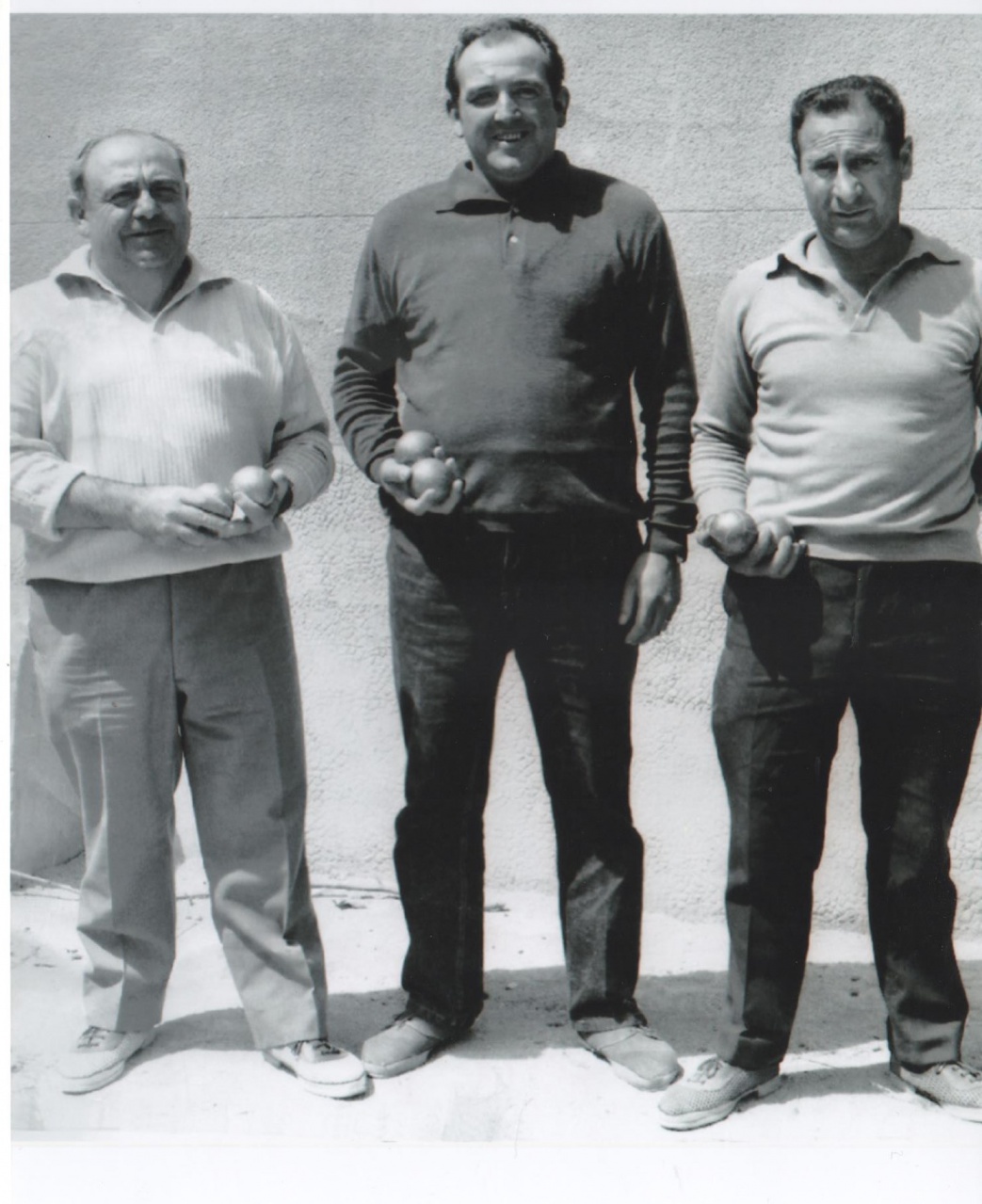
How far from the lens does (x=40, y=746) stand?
423 cm

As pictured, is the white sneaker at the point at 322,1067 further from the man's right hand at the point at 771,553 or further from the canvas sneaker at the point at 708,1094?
the man's right hand at the point at 771,553

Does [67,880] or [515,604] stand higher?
[515,604]

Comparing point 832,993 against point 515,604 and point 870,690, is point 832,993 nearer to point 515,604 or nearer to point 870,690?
point 870,690

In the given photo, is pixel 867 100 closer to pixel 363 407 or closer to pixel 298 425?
pixel 363 407

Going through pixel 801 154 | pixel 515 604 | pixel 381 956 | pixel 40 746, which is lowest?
pixel 381 956

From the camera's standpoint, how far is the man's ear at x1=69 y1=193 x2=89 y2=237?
10.0 feet

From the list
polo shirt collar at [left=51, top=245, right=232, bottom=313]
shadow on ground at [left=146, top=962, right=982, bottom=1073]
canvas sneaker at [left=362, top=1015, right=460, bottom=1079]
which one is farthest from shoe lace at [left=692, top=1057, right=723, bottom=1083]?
polo shirt collar at [left=51, top=245, right=232, bottom=313]

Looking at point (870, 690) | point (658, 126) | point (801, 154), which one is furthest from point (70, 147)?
point (870, 690)

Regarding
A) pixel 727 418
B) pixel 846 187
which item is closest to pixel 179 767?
pixel 727 418

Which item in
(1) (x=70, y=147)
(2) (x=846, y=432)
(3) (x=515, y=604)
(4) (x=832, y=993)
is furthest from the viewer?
(1) (x=70, y=147)

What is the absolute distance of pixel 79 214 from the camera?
307 cm

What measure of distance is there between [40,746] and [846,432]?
2552 millimetres

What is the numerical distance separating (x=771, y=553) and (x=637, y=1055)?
117cm

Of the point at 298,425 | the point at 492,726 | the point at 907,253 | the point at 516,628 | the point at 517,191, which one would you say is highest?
the point at 517,191
